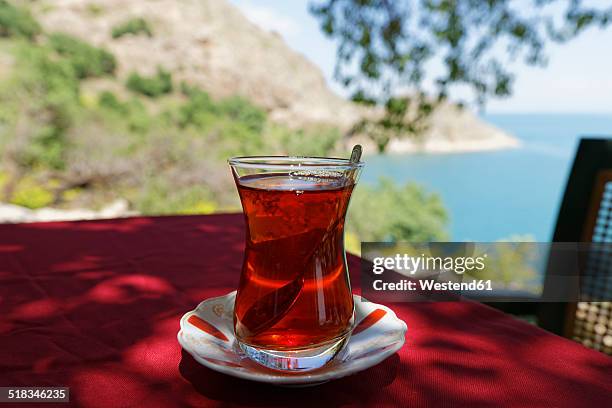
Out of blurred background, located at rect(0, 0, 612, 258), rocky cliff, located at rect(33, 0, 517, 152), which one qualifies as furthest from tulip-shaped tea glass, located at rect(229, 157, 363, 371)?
rocky cliff, located at rect(33, 0, 517, 152)

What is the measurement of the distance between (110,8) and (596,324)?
18.9 metres

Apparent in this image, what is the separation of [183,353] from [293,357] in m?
0.14

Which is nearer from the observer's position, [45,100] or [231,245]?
[231,245]

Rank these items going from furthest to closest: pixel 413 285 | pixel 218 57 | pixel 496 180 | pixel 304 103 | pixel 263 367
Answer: pixel 304 103 → pixel 218 57 → pixel 496 180 → pixel 413 285 → pixel 263 367

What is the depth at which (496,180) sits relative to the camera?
55.7ft

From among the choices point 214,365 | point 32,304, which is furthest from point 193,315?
point 32,304

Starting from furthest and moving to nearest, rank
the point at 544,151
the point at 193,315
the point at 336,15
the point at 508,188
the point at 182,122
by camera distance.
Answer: the point at 544,151
the point at 508,188
the point at 182,122
the point at 336,15
the point at 193,315

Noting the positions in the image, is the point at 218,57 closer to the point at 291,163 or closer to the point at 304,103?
the point at 304,103

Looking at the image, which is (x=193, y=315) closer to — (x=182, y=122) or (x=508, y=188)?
(x=182, y=122)

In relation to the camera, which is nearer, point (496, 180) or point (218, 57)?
point (496, 180)

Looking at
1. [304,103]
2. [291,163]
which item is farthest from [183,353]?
[304,103]

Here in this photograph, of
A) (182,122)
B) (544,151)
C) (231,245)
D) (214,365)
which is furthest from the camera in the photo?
(544,151)

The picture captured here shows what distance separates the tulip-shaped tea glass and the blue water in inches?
456

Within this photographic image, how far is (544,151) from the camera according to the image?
19875 millimetres
